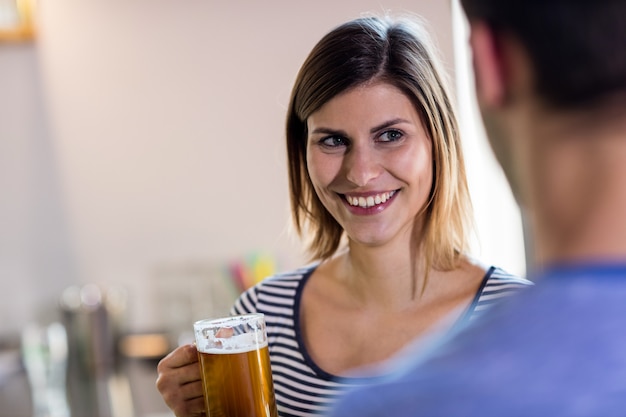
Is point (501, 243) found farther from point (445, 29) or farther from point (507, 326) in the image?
point (507, 326)

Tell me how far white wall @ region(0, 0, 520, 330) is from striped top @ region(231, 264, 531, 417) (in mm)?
1658

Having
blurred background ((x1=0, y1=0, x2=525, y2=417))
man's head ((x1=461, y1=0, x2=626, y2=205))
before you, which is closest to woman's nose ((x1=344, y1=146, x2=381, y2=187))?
man's head ((x1=461, y1=0, x2=626, y2=205))

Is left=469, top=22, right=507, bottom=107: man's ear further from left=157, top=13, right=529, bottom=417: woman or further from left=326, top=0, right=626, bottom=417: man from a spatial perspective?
left=157, top=13, right=529, bottom=417: woman

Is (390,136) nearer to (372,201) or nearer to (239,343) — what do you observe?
(372,201)

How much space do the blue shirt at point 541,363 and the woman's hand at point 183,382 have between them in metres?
0.84

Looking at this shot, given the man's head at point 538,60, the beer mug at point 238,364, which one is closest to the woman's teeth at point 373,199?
the beer mug at point 238,364

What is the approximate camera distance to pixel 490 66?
0.63 meters

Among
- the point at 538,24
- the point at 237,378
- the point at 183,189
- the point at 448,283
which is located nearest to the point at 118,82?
the point at 183,189

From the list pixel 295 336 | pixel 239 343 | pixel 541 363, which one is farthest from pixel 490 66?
pixel 295 336

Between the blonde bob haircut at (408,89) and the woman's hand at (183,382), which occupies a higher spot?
the blonde bob haircut at (408,89)

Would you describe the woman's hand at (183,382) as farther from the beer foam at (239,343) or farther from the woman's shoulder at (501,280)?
the woman's shoulder at (501,280)

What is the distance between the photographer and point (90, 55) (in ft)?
11.9

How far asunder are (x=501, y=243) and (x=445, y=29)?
76cm

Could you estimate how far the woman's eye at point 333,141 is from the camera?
59.5 inches
